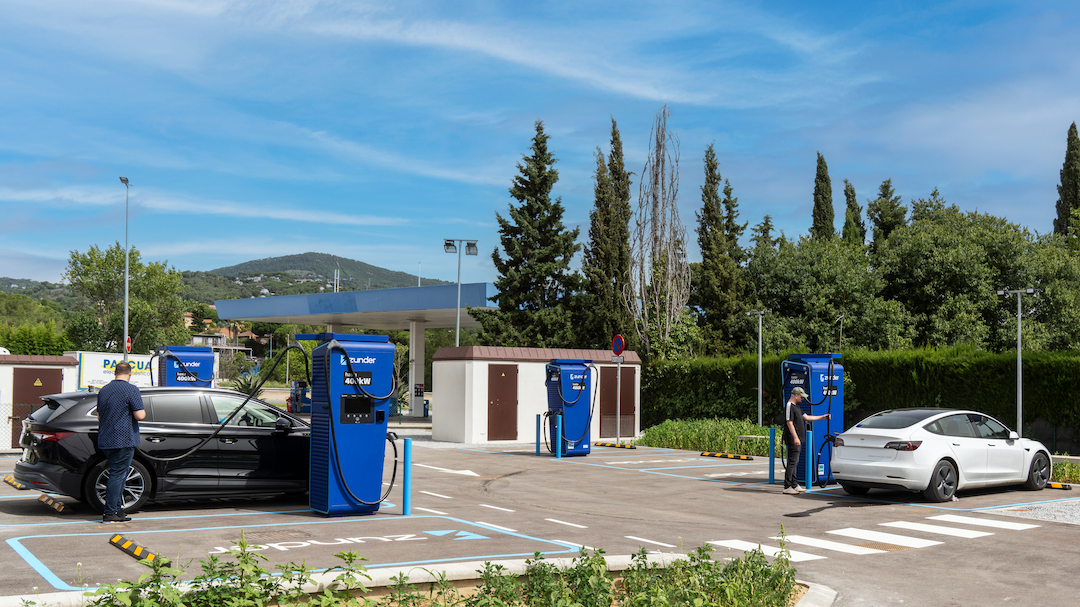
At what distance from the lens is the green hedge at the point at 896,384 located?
70.3 feet

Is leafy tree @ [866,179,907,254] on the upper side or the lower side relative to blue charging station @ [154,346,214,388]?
upper

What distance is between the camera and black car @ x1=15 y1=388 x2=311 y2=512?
1000 centimetres

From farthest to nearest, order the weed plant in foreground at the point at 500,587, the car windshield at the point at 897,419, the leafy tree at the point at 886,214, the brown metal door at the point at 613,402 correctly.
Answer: the leafy tree at the point at 886,214
the brown metal door at the point at 613,402
the car windshield at the point at 897,419
the weed plant in foreground at the point at 500,587

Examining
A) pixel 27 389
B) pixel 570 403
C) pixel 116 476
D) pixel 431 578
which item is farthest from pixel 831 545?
pixel 27 389

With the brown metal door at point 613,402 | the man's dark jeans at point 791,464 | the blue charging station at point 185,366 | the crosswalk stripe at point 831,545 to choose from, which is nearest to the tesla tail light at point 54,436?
the crosswalk stripe at point 831,545

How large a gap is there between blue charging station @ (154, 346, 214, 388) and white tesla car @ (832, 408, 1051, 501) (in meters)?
13.9

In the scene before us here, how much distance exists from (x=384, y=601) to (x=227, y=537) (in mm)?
3863

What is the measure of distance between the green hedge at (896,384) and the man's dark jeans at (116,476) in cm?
2057

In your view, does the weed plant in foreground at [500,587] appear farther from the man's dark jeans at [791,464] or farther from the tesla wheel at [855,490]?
the tesla wheel at [855,490]

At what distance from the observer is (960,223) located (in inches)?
1719

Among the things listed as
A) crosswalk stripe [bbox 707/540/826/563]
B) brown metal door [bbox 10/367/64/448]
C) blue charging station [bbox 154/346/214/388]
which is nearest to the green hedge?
crosswalk stripe [bbox 707/540/826/563]

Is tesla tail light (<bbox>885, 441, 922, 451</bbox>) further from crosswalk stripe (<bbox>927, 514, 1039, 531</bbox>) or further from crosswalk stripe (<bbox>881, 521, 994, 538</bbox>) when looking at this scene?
crosswalk stripe (<bbox>881, 521, 994, 538</bbox>)

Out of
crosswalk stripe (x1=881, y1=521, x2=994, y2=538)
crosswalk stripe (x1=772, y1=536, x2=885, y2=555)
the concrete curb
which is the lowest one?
crosswalk stripe (x1=881, y1=521, x2=994, y2=538)

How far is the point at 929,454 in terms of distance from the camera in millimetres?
12773
